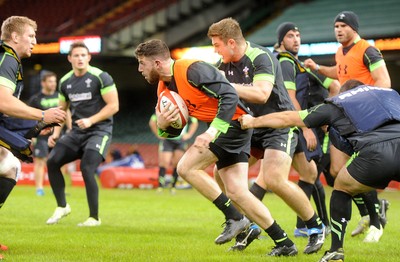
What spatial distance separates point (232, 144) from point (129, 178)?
11.9 meters

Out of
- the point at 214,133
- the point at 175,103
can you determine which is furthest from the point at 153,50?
the point at 214,133

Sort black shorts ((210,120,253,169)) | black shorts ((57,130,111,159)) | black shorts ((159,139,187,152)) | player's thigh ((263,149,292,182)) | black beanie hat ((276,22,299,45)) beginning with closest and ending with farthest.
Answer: black shorts ((210,120,253,169))
player's thigh ((263,149,292,182))
black beanie hat ((276,22,299,45))
black shorts ((57,130,111,159))
black shorts ((159,139,187,152))

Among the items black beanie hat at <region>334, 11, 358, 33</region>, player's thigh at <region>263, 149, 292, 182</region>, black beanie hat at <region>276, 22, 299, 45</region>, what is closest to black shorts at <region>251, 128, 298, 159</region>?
player's thigh at <region>263, 149, 292, 182</region>

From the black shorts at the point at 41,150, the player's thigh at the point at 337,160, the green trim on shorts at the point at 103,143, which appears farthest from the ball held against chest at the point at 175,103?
the black shorts at the point at 41,150

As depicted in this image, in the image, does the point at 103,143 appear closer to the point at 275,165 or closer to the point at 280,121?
the point at 275,165

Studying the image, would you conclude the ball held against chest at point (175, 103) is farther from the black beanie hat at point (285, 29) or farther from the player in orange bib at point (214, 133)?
the black beanie hat at point (285, 29)

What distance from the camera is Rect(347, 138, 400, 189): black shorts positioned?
242 inches

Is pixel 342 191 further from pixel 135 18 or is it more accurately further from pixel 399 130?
pixel 135 18

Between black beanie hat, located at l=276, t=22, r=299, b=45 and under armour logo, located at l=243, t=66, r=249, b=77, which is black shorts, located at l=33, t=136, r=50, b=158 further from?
under armour logo, located at l=243, t=66, r=249, b=77

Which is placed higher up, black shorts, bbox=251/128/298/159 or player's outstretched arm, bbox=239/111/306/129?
player's outstretched arm, bbox=239/111/306/129

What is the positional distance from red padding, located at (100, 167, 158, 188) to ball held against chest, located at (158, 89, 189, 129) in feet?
39.9

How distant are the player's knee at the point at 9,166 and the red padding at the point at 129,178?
11571mm

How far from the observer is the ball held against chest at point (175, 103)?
672 cm

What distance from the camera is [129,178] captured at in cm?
1891
